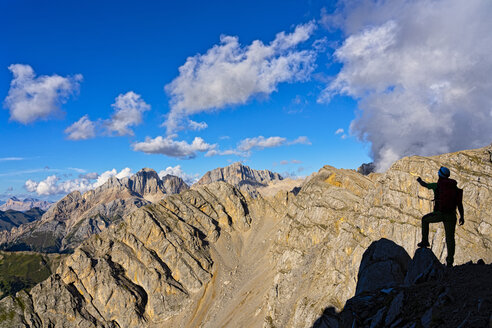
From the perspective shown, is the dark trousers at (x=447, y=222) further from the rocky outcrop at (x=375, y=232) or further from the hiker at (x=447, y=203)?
the rocky outcrop at (x=375, y=232)

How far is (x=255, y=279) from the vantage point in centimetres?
11294

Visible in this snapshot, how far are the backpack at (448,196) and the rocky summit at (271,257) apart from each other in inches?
146

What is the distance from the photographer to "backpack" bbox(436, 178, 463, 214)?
1534cm

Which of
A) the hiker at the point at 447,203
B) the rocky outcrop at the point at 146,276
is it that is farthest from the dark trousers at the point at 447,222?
the rocky outcrop at the point at 146,276

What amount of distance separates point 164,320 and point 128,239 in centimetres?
4323

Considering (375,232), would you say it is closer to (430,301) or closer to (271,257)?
(430,301)

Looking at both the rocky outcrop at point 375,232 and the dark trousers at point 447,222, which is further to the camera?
the rocky outcrop at point 375,232

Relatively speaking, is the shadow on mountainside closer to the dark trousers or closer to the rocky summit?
the rocky summit

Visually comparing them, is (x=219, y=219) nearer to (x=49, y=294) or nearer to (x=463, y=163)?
(x=49, y=294)

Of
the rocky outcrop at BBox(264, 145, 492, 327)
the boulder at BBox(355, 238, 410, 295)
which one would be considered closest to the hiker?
the boulder at BBox(355, 238, 410, 295)

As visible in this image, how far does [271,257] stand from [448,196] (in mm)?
111156

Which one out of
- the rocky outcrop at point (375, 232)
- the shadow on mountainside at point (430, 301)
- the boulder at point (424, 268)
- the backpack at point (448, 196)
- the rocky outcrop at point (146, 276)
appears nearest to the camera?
the shadow on mountainside at point (430, 301)

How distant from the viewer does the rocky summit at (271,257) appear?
3225 cm

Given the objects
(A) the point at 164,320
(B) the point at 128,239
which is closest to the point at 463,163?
(A) the point at 164,320
